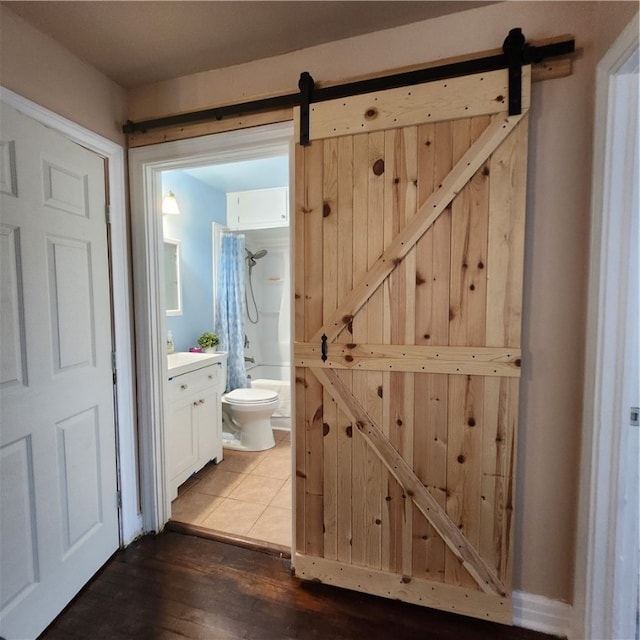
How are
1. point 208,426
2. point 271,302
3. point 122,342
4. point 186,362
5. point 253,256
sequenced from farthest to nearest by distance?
point 271,302 < point 253,256 < point 208,426 < point 186,362 < point 122,342

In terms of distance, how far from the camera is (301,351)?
153 cm

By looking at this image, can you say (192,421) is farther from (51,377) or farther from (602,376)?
(602,376)

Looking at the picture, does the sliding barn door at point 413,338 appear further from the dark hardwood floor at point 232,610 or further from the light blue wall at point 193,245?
the light blue wall at point 193,245

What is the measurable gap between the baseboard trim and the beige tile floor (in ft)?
3.55

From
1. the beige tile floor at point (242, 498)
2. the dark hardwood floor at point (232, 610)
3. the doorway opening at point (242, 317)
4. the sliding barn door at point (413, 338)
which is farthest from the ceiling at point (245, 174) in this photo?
the dark hardwood floor at point (232, 610)

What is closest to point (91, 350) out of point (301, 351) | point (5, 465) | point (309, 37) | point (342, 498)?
point (5, 465)

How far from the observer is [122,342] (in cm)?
178

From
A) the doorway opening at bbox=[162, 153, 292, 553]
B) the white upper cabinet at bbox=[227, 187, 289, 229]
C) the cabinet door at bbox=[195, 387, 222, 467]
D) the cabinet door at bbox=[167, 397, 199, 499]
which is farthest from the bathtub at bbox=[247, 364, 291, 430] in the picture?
the white upper cabinet at bbox=[227, 187, 289, 229]

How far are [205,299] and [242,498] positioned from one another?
6.23 ft

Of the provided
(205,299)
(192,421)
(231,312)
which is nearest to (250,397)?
(192,421)

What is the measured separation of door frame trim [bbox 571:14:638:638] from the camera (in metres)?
1.12

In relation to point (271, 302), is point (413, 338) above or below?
below

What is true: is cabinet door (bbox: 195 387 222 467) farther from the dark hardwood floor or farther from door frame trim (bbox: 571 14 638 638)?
door frame trim (bbox: 571 14 638 638)

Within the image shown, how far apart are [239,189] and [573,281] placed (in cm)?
310
